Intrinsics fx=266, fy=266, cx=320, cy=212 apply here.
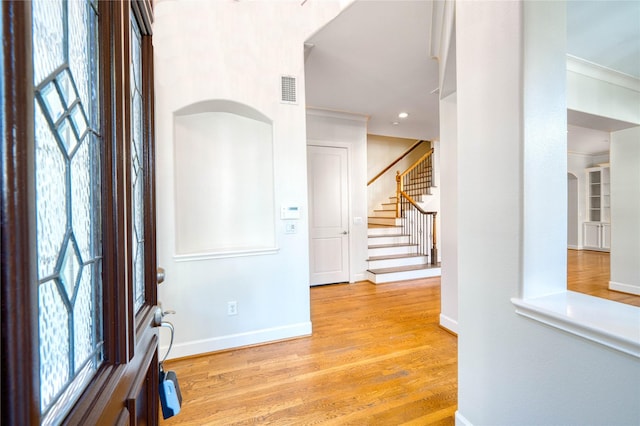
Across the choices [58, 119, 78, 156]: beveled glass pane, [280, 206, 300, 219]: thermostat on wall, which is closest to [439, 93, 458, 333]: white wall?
[280, 206, 300, 219]: thermostat on wall

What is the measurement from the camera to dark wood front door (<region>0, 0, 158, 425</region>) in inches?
13.1

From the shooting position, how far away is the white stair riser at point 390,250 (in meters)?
5.17

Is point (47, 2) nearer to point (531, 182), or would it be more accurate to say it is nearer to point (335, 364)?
point (531, 182)

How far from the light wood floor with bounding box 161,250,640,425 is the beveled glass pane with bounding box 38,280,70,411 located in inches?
58.8

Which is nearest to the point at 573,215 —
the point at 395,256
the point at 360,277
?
the point at 395,256

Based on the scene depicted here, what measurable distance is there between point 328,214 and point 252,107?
2.43m

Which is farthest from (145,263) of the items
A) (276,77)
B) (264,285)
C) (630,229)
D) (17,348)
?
(630,229)

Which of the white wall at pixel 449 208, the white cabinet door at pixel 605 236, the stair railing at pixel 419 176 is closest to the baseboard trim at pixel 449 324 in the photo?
the white wall at pixel 449 208

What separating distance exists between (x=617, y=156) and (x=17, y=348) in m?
6.12

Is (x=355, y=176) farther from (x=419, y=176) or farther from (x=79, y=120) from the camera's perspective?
(x=79, y=120)

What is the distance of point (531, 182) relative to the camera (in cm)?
111

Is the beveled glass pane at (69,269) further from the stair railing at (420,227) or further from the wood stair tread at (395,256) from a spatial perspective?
the stair railing at (420,227)

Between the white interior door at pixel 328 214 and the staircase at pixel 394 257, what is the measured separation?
0.61 meters

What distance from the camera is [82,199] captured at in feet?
1.87
